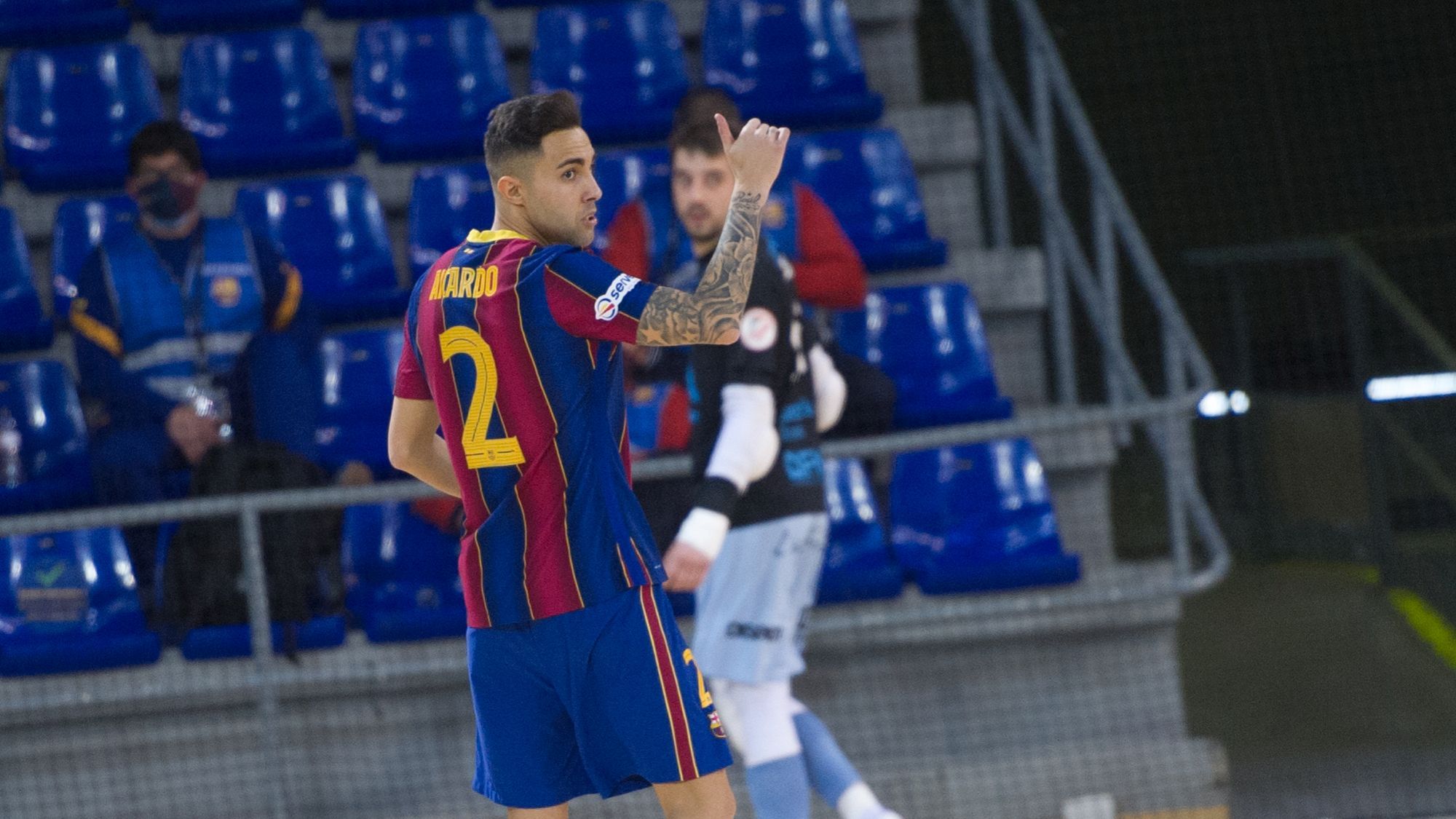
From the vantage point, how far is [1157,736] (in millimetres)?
4699

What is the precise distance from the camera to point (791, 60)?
5883mm

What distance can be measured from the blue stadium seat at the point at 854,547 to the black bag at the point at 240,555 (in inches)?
55.0

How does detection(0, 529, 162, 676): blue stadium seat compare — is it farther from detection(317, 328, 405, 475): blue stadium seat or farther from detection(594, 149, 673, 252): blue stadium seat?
detection(594, 149, 673, 252): blue stadium seat

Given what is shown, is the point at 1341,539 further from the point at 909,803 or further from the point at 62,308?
the point at 62,308

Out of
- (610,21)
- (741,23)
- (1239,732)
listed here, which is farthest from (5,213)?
(1239,732)

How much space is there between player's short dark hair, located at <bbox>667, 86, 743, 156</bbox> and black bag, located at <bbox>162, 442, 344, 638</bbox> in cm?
141

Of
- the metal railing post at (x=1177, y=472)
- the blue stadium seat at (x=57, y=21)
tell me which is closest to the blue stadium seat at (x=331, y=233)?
the blue stadium seat at (x=57, y=21)

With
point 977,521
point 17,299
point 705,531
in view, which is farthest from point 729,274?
point 17,299

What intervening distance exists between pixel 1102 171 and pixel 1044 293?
591 mm

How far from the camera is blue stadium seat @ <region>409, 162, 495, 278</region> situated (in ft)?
17.6

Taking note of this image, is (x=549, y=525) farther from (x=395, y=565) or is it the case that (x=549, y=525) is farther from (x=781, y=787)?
(x=395, y=565)

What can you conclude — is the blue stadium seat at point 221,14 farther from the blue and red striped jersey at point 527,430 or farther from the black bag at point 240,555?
the blue and red striped jersey at point 527,430

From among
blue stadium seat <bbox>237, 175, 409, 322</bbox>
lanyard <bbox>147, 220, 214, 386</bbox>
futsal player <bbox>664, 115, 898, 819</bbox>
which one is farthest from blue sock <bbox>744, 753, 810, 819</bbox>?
blue stadium seat <bbox>237, 175, 409, 322</bbox>

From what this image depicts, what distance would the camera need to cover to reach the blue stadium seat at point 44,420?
16.1 ft
